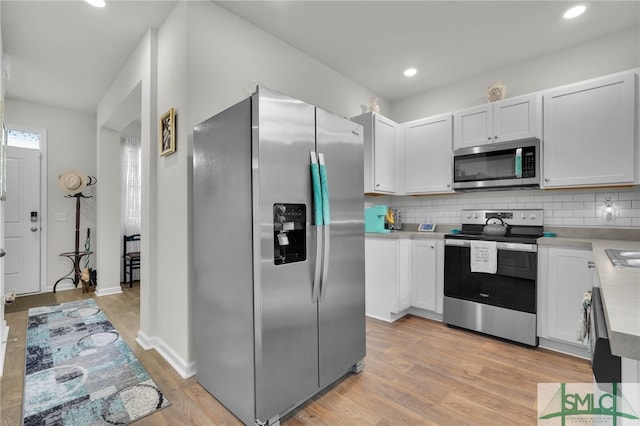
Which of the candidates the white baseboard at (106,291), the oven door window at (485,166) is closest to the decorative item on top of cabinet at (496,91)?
the oven door window at (485,166)

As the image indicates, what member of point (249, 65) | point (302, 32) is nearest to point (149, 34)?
point (249, 65)

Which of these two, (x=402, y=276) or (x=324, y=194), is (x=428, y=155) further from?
(x=324, y=194)

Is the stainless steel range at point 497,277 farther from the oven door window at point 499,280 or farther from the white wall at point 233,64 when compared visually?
the white wall at point 233,64

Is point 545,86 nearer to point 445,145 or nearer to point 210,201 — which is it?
point 445,145

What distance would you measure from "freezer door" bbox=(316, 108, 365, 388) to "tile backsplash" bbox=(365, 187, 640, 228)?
5.50 feet

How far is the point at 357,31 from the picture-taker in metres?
2.75

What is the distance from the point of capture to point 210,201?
6.33 feet

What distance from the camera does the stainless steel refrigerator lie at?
159 cm

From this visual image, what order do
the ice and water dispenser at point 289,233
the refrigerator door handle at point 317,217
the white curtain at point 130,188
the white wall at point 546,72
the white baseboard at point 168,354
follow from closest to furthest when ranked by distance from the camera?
the ice and water dispenser at point 289,233 → the refrigerator door handle at point 317,217 → the white baseboard at point 168,354 → the white wall at point 546,72 → the white curtain at point 130,188

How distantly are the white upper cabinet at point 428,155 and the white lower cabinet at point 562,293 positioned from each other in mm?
1175

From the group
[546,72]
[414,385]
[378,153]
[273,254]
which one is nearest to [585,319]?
[414,385]

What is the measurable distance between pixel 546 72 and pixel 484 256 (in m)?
2.02

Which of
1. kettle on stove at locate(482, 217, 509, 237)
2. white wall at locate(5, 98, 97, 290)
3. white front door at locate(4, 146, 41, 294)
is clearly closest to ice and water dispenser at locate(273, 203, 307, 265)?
kettle on stove at locate(482, 217, 509, 237)

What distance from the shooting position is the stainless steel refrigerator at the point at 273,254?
1.59 metres
